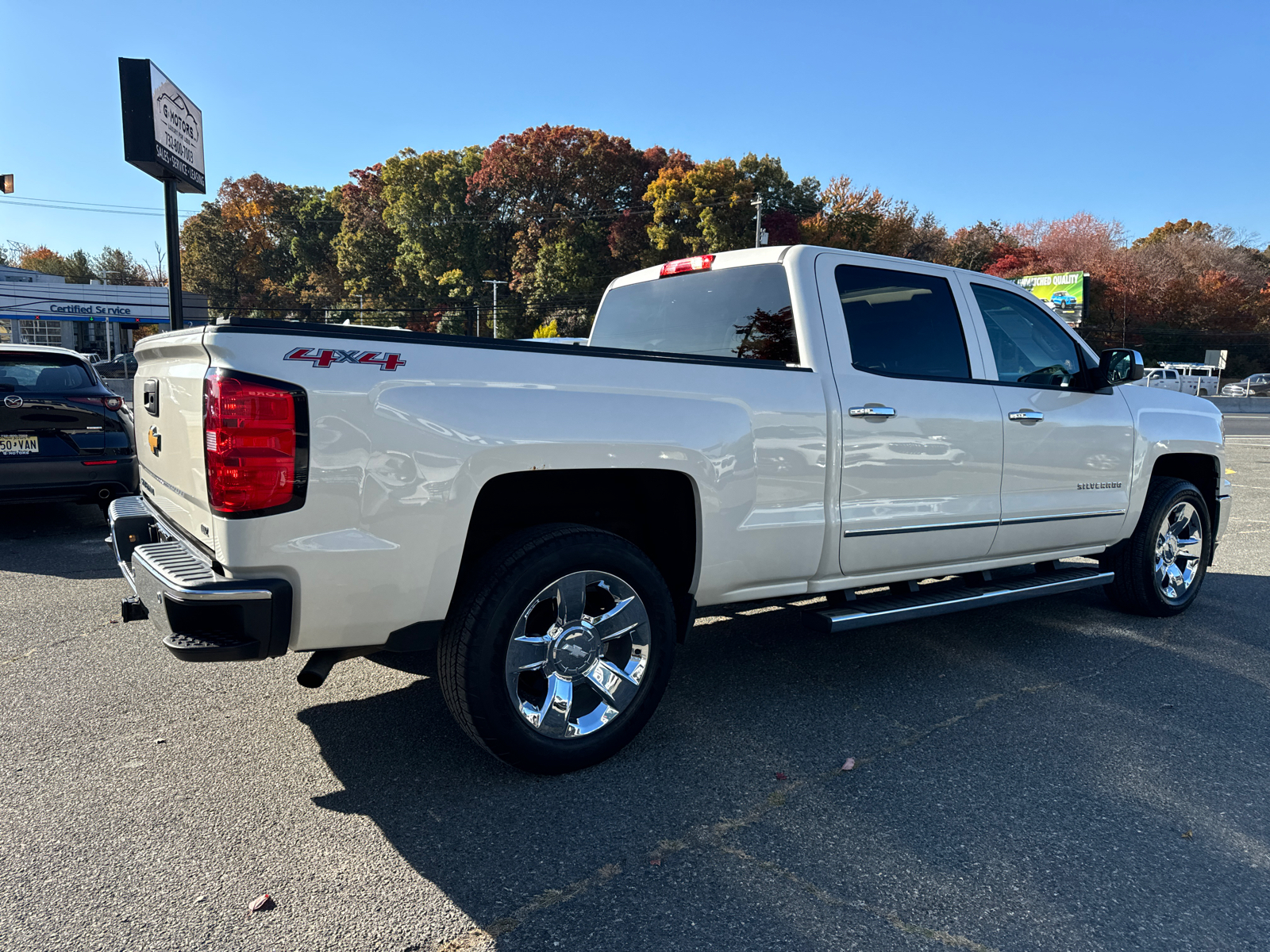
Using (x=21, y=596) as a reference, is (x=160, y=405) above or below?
above

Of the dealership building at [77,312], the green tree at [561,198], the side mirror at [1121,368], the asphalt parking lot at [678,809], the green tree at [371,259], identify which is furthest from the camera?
the green tree at [371,259]

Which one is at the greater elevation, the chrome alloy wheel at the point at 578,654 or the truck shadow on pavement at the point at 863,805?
the chrome alloy wheel at the point at 578,654

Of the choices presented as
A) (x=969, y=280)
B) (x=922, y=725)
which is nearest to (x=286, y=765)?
(x=922, y=725)

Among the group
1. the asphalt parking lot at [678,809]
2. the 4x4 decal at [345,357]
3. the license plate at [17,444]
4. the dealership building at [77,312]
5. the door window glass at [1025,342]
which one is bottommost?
the asphalt parking lot at [678,809]

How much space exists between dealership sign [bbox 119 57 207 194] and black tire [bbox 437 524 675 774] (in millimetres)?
9389

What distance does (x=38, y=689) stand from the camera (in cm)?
390

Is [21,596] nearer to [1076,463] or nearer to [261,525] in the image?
[261,525]

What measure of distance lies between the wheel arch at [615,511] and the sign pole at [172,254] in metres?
7.62

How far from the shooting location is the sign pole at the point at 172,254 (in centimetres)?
983

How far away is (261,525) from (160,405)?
43.3 inches

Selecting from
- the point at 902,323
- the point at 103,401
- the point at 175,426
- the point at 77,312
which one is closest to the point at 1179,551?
the point at 902,323

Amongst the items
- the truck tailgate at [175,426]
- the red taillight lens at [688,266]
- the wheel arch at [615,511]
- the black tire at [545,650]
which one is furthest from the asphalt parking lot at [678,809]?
the red taillight lens at [688,266]

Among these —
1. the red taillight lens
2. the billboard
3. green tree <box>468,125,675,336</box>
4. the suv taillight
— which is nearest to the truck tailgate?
the suv taillight

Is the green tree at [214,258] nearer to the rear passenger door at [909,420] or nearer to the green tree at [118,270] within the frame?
the green tree at [118,270]
